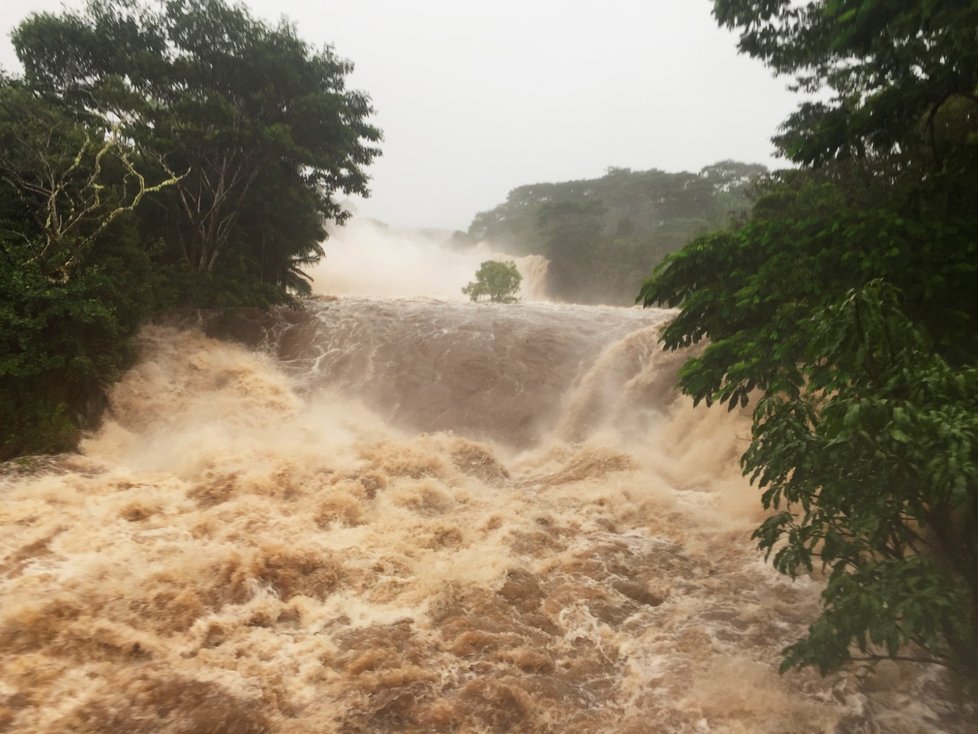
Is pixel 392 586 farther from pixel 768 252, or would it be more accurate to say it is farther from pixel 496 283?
pixel 496 283

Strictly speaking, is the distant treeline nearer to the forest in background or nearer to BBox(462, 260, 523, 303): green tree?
BBox(462, 260, 523, 303): green tree

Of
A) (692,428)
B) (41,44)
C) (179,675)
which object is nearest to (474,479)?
(692,428)

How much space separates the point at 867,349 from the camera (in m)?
3.30

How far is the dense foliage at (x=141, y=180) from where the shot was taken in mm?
10562

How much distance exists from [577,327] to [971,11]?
14366 millimetres

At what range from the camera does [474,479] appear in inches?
420

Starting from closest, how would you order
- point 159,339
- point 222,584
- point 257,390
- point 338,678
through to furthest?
point 338,678
point 222,584
point 257,390
point 159,339

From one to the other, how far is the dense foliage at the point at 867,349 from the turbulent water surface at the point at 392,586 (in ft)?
4.06

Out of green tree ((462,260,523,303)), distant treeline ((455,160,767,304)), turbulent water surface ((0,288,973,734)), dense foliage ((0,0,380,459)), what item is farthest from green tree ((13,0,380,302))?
distant treeline ((455,160,767,304))

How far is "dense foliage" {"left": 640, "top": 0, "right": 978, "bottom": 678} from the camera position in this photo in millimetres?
3297

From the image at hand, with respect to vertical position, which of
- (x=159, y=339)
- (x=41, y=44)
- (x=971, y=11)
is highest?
(x=41, y=44)

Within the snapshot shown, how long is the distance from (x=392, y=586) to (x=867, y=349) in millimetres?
5525

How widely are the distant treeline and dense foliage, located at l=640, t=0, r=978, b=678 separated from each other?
918 inches

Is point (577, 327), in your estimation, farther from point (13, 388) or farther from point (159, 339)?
point (13, 388)
